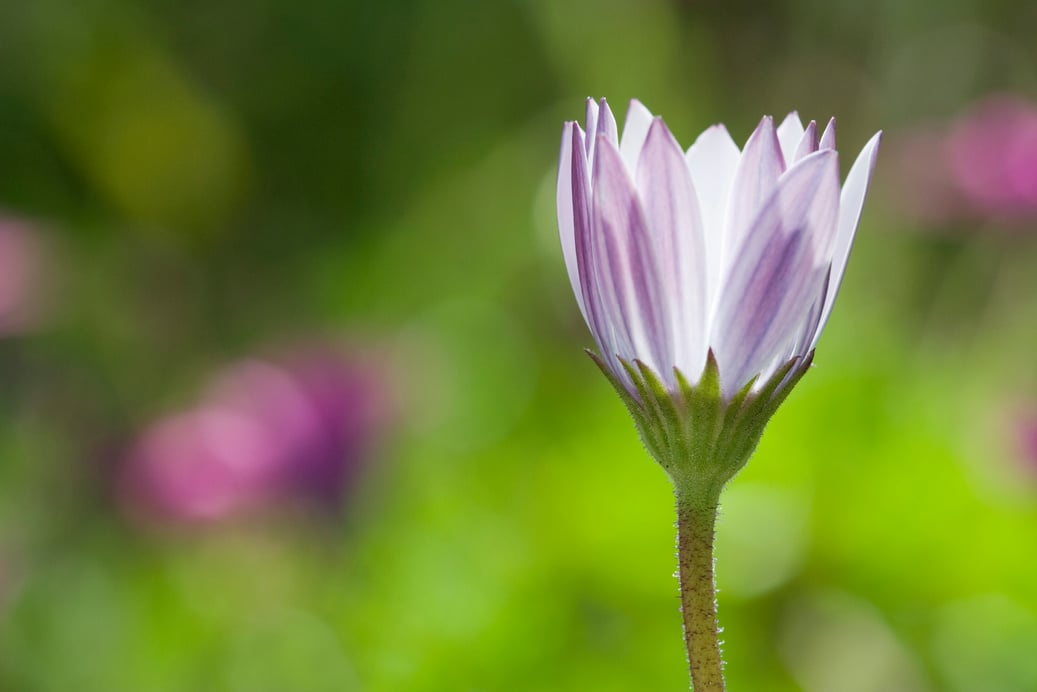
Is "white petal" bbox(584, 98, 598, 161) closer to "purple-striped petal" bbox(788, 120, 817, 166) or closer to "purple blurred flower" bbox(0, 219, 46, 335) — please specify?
"purple-striped petal" bbox(788, 120, 817, 166)

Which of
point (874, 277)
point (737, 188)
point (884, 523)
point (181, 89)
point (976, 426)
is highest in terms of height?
point (181, 89)

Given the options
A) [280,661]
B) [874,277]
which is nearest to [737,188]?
[280,661]

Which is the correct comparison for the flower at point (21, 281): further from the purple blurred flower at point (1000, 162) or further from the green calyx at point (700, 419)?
the green calyx at point (700, 419)

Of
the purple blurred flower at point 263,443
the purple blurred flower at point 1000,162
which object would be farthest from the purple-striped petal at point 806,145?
the purple blurred flower at point 1000,162

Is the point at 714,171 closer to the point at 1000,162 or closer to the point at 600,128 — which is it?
the point at 600,128

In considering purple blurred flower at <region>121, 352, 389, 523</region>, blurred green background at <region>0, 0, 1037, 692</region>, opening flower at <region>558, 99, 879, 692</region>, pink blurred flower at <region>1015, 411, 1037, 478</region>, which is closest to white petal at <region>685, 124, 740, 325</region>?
opening flower at <region>558, 99, 879, 692</region>

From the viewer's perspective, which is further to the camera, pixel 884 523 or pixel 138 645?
pixel 138 645

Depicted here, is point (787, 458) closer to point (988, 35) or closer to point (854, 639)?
point (854, 639)
